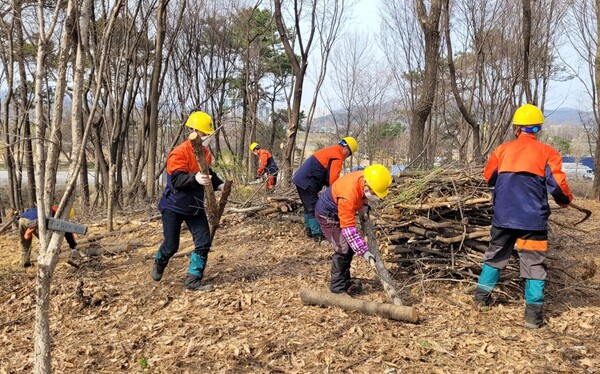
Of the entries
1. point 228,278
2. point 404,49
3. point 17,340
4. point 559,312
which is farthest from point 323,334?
point 404,49

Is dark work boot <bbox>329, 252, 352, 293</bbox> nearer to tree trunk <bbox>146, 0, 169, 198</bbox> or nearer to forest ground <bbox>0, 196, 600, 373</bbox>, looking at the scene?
forest ground <bbox>0, 196, 600, 373</bbox>

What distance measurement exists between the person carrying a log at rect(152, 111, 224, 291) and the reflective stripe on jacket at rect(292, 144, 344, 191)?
1.69 metres

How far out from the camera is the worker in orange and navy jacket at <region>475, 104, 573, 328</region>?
3545mm

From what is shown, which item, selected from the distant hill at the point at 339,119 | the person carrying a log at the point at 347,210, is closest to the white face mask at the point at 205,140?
the person carrying a log at the point at 347,210

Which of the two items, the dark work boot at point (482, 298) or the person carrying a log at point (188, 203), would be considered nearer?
the dark work boot at point (482, 298)

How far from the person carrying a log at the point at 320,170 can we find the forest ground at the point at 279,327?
3.18 ft

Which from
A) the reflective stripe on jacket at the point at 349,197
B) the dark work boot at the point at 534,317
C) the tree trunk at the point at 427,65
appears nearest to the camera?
the dark work boot at the point at 534,317

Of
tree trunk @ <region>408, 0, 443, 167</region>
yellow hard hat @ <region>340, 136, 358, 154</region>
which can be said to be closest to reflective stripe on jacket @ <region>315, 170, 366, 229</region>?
yellow hard hat @ <region>340, 136, 358, 154</region>

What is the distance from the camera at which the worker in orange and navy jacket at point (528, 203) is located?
11.6 ft

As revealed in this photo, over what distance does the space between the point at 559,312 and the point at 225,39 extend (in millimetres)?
18518

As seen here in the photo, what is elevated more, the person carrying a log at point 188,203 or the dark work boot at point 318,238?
the person carrying a log at point 188,203

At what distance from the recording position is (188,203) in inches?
170

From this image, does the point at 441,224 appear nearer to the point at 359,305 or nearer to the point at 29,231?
the point at 359,305

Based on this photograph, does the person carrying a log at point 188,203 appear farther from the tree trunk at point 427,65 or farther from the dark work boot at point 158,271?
the tree trunk at point 427,65
